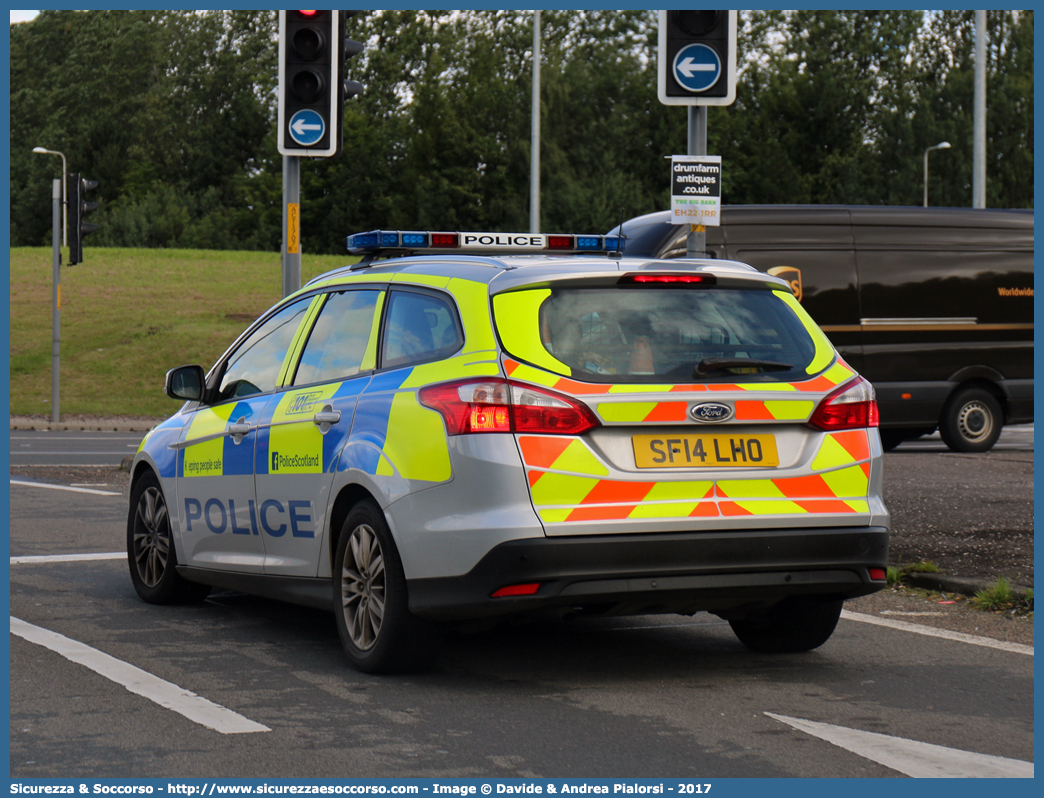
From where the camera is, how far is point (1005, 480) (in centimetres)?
1364

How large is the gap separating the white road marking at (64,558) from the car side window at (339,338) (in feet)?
10.9

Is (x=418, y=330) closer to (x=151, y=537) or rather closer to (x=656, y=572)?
A: (x=656, y=572)

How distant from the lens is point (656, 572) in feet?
17.6

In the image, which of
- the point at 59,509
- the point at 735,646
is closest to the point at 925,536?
the point at 735,646

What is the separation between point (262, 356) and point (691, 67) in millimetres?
4041

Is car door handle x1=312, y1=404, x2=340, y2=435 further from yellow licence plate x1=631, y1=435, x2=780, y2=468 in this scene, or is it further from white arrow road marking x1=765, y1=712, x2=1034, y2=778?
white arrow road marking x1=765, y1=712, x2=1034, y2=778

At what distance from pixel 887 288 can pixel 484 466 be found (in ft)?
43.6

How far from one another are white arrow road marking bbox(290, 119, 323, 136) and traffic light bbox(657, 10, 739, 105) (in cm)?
290

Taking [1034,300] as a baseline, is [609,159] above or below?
above

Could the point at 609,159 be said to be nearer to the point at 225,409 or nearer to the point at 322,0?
the point at 322,0

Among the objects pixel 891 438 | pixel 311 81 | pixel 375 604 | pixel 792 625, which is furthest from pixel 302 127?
pixel 891 438

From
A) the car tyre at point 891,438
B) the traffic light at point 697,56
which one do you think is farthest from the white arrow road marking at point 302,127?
the car tyre at point 891,438

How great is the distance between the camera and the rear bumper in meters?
5.29

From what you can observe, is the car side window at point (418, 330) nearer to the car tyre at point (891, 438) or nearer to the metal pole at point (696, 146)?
the metal pole at point (696, 146)
